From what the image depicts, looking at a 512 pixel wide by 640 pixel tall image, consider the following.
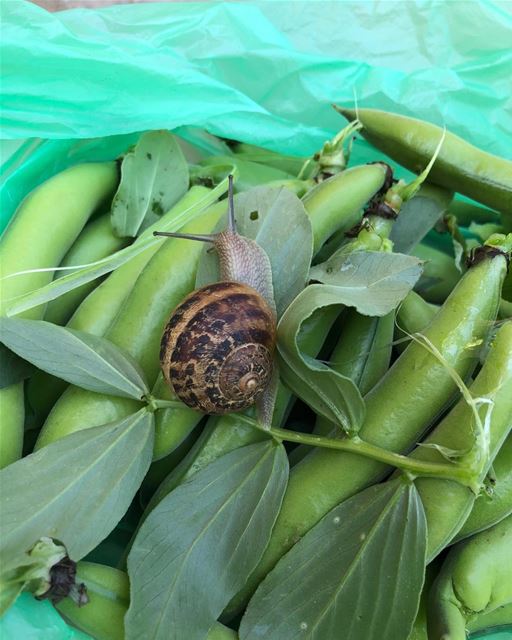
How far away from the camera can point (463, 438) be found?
2.06 feet

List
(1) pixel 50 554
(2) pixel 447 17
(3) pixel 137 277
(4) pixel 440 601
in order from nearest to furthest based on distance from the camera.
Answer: (1) pixel 50 554, (4) pixel 440 601, (3) pixel 137 277, (2) pixel 447 17

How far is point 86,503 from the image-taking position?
0.60 meters

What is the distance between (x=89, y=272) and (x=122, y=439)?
19 centimetres

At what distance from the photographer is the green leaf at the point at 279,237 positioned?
27.6 inches

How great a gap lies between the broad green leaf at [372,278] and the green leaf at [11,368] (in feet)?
1.01

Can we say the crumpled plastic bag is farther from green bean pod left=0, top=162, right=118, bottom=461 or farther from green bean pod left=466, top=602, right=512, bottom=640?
green bean pod left=466, top=602, right=512, bottom=640

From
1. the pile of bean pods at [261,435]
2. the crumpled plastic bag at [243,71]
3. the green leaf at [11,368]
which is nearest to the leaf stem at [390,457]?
the pile of bean pods at [261,435]

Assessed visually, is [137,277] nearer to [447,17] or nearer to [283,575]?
[283,575]

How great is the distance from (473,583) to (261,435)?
25 cm

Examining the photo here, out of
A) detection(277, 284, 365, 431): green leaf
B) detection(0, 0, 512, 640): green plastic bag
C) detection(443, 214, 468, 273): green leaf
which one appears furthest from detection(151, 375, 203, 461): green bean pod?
detection(443, 214, 468, 273): green leaf

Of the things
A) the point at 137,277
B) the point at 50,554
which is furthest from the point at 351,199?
the point at 50,554

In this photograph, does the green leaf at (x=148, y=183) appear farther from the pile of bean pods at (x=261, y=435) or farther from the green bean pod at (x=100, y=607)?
the green bean pod at (x=100, y=607)

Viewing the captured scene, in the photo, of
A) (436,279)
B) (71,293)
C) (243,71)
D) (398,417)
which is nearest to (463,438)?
(398,417)

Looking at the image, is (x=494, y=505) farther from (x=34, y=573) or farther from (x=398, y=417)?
(x=34, y=573)
